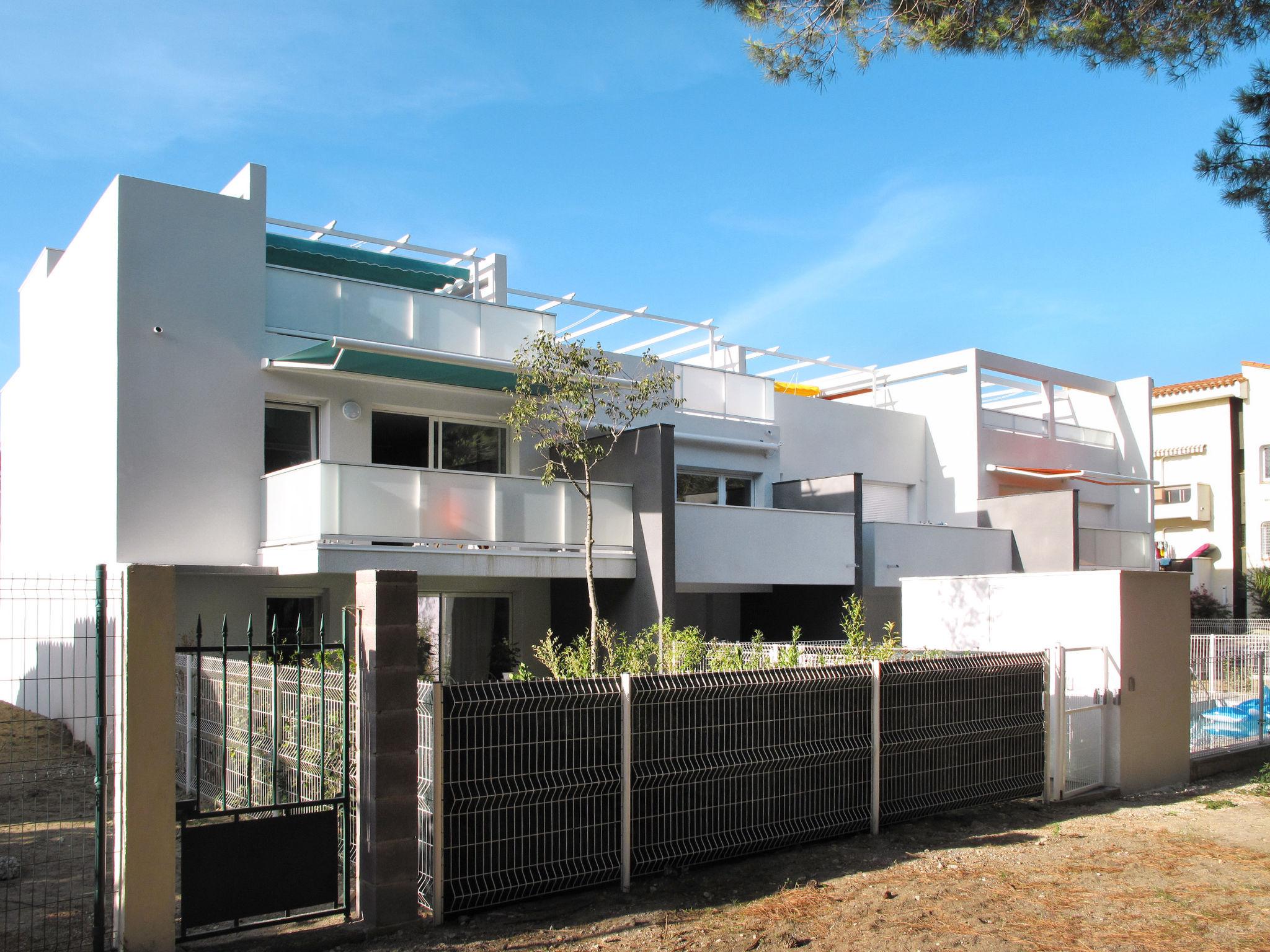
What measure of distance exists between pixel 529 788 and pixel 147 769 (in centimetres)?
243

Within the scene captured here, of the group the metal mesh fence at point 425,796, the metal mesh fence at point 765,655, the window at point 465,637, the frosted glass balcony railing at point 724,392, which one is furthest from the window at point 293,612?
the metal mesh fence at point 425,796

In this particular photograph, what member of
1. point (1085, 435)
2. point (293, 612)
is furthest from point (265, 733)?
point (1085, 435)

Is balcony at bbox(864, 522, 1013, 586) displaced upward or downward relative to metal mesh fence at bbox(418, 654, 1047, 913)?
upward

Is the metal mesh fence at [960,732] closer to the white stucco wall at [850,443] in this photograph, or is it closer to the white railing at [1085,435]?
the white stucco wall at [850,443]

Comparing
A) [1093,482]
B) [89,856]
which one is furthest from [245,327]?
[1093,482]

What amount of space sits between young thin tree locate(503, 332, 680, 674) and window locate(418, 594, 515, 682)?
5.49 feet

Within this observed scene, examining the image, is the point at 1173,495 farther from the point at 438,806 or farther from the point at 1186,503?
the point at 438,806

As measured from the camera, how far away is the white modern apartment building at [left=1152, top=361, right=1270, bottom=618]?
37.8 metres

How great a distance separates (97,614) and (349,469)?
7.63m

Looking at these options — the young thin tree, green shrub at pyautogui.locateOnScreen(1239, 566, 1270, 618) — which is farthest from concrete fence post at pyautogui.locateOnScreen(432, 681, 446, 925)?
green shrub at pyautogui.locateOnScreen(1239, 566, 1270, 618)

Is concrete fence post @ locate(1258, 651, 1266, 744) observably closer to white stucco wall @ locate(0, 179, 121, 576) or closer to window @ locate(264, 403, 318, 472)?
window @ locate(264, 403, 318, 472)

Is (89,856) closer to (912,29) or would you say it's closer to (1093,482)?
(912,29)

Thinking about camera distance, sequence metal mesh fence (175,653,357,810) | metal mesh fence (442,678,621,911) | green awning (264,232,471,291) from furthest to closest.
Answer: green awning (264,232,471,291) < metal mesh fence (175,653,357,810) < metal mesh fence (442,678,621,911)

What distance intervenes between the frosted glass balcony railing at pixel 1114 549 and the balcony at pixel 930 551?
1985mm
